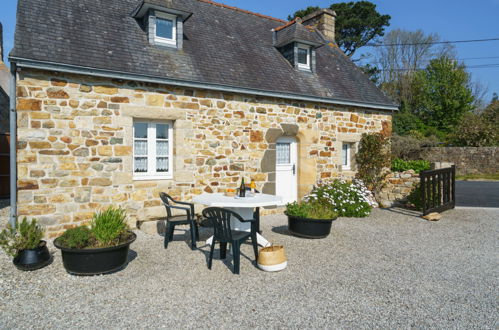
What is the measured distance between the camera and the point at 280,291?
13.2ft

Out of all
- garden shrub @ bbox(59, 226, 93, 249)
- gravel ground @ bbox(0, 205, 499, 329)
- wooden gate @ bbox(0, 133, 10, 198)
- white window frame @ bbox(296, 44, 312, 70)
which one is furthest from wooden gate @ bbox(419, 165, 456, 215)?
wooden gate @ bbox(0, 133, 10, 198)

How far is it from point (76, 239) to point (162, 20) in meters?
5.59

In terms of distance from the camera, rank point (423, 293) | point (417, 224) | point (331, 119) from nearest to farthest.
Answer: point (423, 293), point (417, 224), point (331, 119)

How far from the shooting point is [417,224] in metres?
7.83

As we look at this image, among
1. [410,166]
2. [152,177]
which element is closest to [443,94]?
[410,166]

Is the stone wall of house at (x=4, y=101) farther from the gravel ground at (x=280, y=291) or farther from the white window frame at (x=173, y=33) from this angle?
the gravel ground at (x=280, y=291)

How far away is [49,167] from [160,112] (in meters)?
2.29

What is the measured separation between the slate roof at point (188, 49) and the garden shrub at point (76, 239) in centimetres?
324

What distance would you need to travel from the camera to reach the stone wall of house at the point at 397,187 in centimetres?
963

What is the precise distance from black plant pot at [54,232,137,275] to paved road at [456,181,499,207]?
10.5 meters

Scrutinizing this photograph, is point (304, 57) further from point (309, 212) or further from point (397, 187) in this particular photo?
point (309, 212)

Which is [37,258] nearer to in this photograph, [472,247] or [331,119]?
[472,247]

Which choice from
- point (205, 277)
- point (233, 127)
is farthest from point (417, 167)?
point (205, 277)

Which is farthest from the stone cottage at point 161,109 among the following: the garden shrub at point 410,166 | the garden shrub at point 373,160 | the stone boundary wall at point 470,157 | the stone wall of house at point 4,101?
the stone boundary wall at point 470,157
